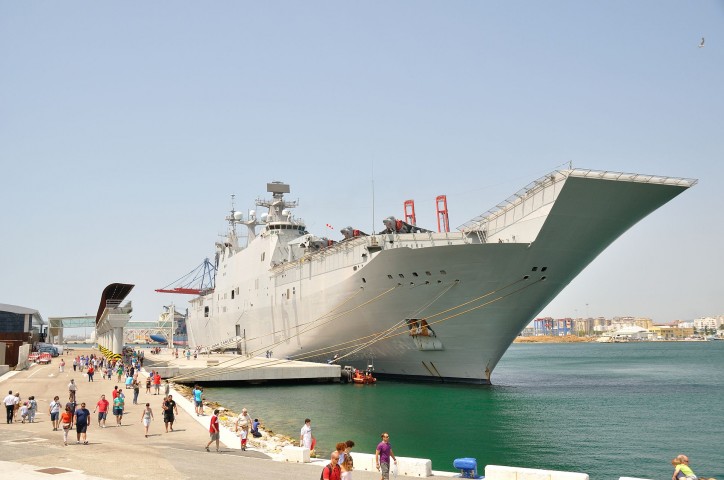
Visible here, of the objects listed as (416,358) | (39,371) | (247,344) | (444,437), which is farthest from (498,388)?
(39,371)

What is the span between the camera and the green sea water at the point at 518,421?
16844 mm

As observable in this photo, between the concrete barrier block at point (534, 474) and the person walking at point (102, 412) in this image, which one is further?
the person walking at point (102, 412)

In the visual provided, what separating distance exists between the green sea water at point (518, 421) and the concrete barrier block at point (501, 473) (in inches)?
184

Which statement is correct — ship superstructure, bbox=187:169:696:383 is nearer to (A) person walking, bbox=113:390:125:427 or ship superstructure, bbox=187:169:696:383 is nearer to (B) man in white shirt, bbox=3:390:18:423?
(A) person walking, bbox=113:390:125:427

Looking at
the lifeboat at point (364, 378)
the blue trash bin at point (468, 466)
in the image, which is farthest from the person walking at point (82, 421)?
the lifeboat at point (364, 378)

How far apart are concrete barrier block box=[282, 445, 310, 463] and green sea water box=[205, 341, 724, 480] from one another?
3.93 meters

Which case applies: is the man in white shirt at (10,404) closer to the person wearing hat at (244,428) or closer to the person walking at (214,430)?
the person wearing hat at (244,428)

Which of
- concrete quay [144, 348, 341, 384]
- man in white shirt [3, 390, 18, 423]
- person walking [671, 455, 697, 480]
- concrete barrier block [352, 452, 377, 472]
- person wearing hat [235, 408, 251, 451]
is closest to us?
person walking [671, 455, 697, 480]

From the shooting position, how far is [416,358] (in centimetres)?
3150

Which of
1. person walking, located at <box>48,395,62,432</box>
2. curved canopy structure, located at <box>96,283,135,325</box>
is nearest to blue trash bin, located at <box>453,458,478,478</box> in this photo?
person walking, located at <box>48,395,62,432</box>

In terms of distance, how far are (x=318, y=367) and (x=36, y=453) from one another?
23174 mm

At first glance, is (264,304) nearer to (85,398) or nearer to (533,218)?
(85,398)

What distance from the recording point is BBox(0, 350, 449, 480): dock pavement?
10.8m

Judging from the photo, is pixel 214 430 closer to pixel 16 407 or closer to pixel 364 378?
pixel 16 407
